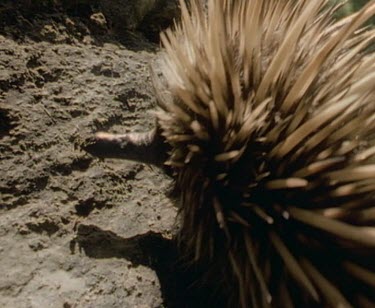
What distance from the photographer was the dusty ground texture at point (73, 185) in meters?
1.49

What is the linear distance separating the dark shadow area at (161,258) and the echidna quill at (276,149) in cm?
7

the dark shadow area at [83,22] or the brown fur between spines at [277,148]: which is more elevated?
the dark shadow area at [83,22]

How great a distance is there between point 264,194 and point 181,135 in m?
0.24

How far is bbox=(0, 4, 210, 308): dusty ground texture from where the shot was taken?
149 cm

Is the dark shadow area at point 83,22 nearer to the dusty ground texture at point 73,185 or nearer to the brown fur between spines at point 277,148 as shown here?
the dusty ground texture at point 73,185

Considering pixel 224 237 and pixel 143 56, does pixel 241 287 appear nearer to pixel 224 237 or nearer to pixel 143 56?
pixel 224 237

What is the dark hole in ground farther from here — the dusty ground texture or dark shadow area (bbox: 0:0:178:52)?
Result: dark shadow area (bbox: 0:0:178:52)

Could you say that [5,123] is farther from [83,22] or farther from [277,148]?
[277,148]

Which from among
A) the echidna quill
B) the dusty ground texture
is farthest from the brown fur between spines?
the dusty ground texture

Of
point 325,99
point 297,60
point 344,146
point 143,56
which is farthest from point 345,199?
point 143,56

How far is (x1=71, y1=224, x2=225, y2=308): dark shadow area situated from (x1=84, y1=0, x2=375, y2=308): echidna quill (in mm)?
68

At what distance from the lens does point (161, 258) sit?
166 cm

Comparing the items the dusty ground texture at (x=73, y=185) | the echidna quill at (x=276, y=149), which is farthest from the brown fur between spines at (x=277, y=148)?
the dusty ground texture at (x=73, y=185)

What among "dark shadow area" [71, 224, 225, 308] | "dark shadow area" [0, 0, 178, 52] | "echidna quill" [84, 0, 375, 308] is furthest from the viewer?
"dark shadow area" [0, 0, 178, 52]
